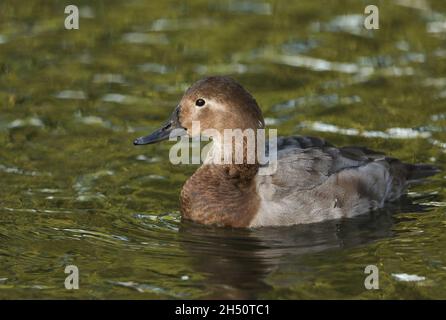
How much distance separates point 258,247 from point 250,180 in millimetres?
974

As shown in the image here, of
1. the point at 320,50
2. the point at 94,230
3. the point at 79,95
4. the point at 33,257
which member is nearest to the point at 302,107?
the point at 320,50

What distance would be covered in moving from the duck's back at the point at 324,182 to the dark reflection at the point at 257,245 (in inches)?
5.8

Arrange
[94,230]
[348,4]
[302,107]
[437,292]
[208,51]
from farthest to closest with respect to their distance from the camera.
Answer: [348,4] → [208,51] → [302,107] → [94,230] → [437,292]

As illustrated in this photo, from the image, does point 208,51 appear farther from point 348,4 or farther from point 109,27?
point 348,4

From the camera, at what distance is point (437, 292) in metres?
9.49

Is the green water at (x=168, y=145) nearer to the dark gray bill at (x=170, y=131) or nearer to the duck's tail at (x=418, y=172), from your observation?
the duck's tail at (x=418, y=172)

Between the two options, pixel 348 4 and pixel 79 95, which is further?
pixel 348 4

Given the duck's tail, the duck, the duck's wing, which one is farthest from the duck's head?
the duck's tail

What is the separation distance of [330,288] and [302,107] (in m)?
5.07

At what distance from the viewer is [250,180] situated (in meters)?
11.4

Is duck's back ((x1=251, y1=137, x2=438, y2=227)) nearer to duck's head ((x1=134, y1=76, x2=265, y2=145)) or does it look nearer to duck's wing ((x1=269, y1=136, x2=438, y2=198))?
duck's wing ((x1=269, y1=136, x2=438, y2=198))

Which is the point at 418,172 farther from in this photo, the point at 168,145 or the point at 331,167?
the point at 168,145

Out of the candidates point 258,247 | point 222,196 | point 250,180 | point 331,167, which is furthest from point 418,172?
point 258,247

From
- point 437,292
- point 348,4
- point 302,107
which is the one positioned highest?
point 348,4
